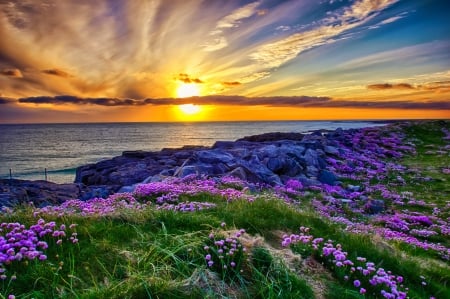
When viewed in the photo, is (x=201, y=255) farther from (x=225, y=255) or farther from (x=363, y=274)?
(x=363, y=274)

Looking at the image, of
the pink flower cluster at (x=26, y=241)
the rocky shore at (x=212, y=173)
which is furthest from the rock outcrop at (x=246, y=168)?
the pink flower cluster at (x=26, y=241)

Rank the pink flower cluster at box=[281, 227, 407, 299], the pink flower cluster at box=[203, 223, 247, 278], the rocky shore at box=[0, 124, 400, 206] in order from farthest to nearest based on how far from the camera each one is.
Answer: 1. the rocky shore at box=[0, 124, 400, 206]
2. the pink flower cluster at box=[281, 227, 407, 299]
3. the pink flower cluster at box=[203, 223, 247, 278]

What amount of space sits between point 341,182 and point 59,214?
1961 cm

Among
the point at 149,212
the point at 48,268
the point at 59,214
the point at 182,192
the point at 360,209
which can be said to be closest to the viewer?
the point at 48,268

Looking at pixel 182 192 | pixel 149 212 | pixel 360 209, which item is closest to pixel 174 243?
pixel 149 212

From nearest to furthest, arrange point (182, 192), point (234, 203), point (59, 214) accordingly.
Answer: point (59, 214) → point (234, 203) → point (182, 192)

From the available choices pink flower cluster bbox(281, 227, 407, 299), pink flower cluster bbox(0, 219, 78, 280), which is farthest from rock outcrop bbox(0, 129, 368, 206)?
pink flower cluster bbox(281, 227, 407, 299)

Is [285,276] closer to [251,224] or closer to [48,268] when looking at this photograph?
[251,224]

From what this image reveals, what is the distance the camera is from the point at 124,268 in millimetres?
5125

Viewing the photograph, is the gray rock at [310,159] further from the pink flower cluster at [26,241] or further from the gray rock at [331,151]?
the pink flower cluster at [26,241]

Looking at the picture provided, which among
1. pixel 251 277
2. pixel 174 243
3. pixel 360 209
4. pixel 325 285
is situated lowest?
pixel 360 209

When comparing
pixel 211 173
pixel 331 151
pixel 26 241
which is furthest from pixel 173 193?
pixel 331 151

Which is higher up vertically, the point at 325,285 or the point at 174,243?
the point at 174,243

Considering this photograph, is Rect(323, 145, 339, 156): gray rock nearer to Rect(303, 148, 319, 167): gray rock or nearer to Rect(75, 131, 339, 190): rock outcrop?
Rect(75, 131, 339, 190): rock outcrop
